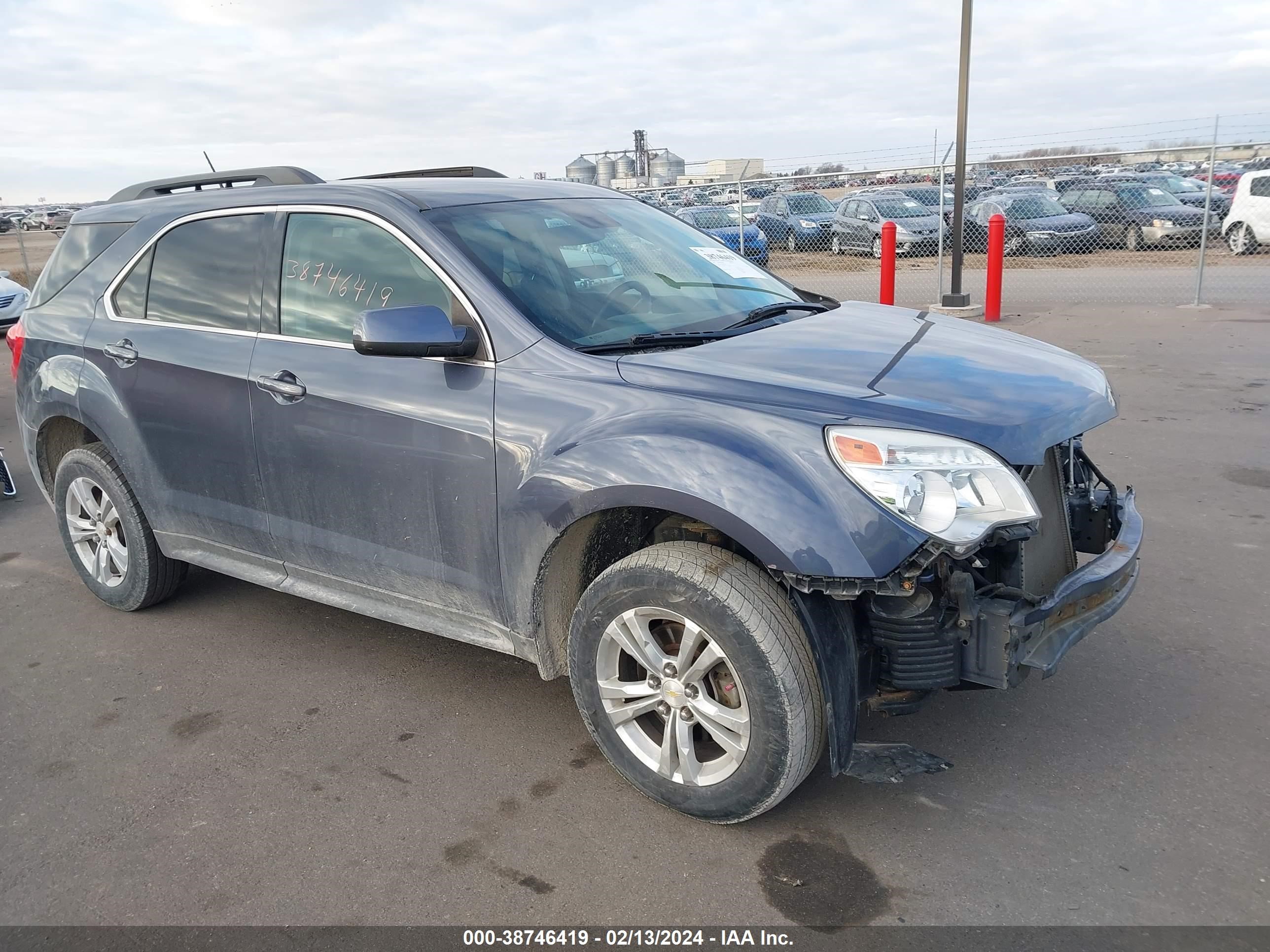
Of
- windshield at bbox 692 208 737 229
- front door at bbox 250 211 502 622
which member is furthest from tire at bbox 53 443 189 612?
windshield at bbox 692 208 737 229

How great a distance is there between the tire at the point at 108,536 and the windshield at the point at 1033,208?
61.2ft

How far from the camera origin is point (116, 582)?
16.1 feet

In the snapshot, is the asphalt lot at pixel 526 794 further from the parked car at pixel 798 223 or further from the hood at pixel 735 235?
the parked car at pixel 798 223

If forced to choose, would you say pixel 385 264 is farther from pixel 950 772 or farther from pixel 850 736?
pixel 950 772

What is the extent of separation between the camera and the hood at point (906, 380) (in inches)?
115

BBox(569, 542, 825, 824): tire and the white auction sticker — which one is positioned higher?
the white auction sticker

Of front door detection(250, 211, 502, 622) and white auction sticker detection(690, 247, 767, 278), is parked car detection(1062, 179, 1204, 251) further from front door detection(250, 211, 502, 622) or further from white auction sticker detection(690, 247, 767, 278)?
front door detection(250, 211, 502, 622)

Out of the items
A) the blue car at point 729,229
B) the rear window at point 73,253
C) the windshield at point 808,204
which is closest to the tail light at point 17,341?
the rear window at point 73,253

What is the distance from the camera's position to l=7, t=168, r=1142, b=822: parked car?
2.86m

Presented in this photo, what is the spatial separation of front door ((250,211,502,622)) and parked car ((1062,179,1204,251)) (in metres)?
18.3

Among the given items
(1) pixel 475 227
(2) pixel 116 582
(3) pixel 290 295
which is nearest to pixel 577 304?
(1) pixel 475 227

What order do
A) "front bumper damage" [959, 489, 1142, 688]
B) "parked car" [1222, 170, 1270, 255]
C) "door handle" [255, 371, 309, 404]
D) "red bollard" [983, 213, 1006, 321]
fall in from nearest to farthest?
"front bumper damage" [959, 489, 1142, 688]
"door handle" [255, 371, 309, 404]
"red bollard" [983, 213, 1006, 321]
"parked car" [1222, 170, 1270, 255]

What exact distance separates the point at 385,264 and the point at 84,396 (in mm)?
1794

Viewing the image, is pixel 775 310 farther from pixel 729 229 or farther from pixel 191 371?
pixel 729 229
